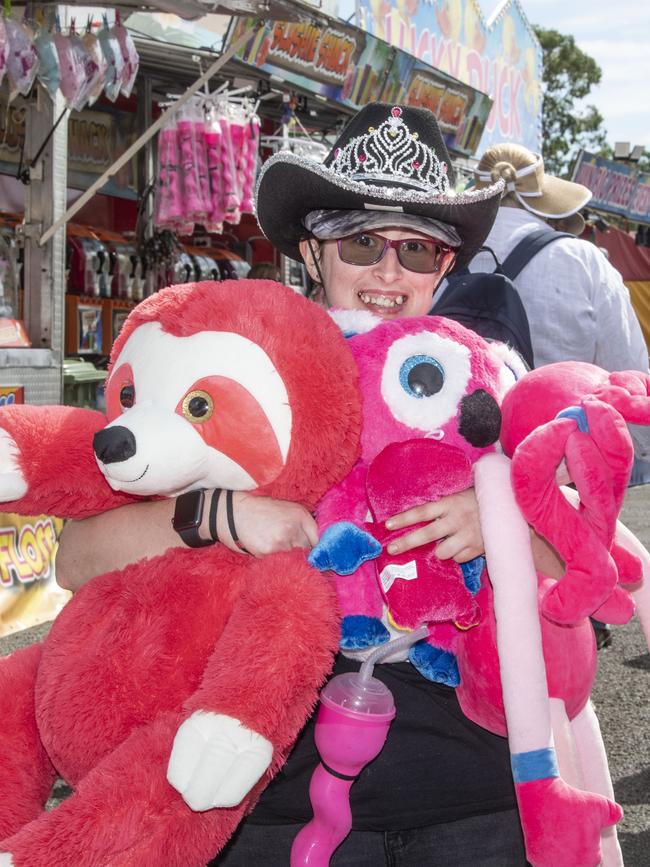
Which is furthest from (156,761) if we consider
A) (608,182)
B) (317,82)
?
(608,182)

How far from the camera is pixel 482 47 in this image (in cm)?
1488

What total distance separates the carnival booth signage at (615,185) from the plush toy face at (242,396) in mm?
17417

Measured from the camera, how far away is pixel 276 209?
1968 millimetres

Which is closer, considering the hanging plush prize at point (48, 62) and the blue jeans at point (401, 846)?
the blue jeans at point (401, 846)

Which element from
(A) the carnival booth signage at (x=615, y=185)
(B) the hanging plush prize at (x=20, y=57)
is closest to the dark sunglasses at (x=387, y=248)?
(B) the hanging plush prize at (x=20, y=57)

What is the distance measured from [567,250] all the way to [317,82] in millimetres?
5448

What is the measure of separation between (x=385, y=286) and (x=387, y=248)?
3.1 inches

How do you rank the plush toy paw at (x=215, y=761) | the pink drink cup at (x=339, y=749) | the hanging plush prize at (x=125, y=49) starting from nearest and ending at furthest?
the plush toy paw at (x=215, y=761) < the pink drink cup at (x=339, y=749) < the hanging plush prize at (x=125, y=49)

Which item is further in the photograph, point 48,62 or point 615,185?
point 615,185

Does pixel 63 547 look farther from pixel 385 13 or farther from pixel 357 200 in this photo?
pixel 385 13

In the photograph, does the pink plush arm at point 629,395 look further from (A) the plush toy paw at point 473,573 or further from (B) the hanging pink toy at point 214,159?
(B) the hanging pink toy at point 214,159

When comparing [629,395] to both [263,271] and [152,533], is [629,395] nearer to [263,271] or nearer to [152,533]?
[152,533]

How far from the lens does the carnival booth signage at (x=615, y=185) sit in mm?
18531

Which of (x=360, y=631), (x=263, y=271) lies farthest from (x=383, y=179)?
(x=263, y=271)
